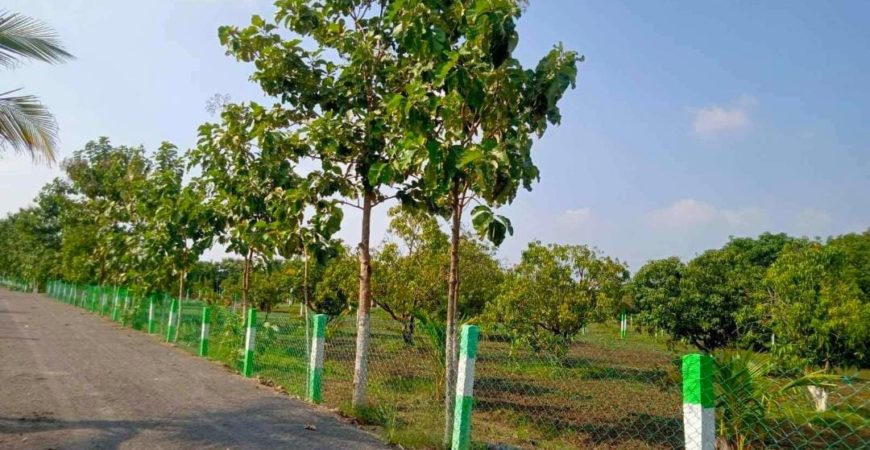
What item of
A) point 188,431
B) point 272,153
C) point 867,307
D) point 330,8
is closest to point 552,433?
point 188,431

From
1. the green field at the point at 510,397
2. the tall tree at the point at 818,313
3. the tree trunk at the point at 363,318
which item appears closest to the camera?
the green field at the point at 510,397

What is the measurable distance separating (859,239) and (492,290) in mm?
27574

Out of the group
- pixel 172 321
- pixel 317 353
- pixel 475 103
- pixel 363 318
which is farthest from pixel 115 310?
pixel 475 103

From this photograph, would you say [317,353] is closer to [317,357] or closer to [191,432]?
[317,357]

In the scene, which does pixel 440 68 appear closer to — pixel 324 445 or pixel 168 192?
pixel 324 445

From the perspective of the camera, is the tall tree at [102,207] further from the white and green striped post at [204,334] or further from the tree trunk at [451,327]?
the tree trunk at [451,327]

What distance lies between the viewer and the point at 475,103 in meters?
5.49

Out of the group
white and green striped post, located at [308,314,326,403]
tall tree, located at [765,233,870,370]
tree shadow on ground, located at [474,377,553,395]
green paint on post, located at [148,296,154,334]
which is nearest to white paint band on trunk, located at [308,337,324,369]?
white and green striped post, located at [308,314,326,403]

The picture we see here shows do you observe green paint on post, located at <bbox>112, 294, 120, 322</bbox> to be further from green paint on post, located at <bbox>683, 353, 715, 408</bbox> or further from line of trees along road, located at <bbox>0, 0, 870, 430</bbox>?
green paint on post, located at <bbox>683, 353, 715, 408</bbox>

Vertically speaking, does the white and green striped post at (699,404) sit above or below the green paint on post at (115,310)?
above

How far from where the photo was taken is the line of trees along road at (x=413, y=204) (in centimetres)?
565

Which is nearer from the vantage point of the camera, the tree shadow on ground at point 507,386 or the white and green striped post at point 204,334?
the tree shadow on ground at point 507,386

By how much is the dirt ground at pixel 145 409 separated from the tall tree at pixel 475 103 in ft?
6.58

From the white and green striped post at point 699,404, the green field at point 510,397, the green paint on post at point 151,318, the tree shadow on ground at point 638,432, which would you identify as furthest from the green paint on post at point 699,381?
the green paint on post at point 151,318
